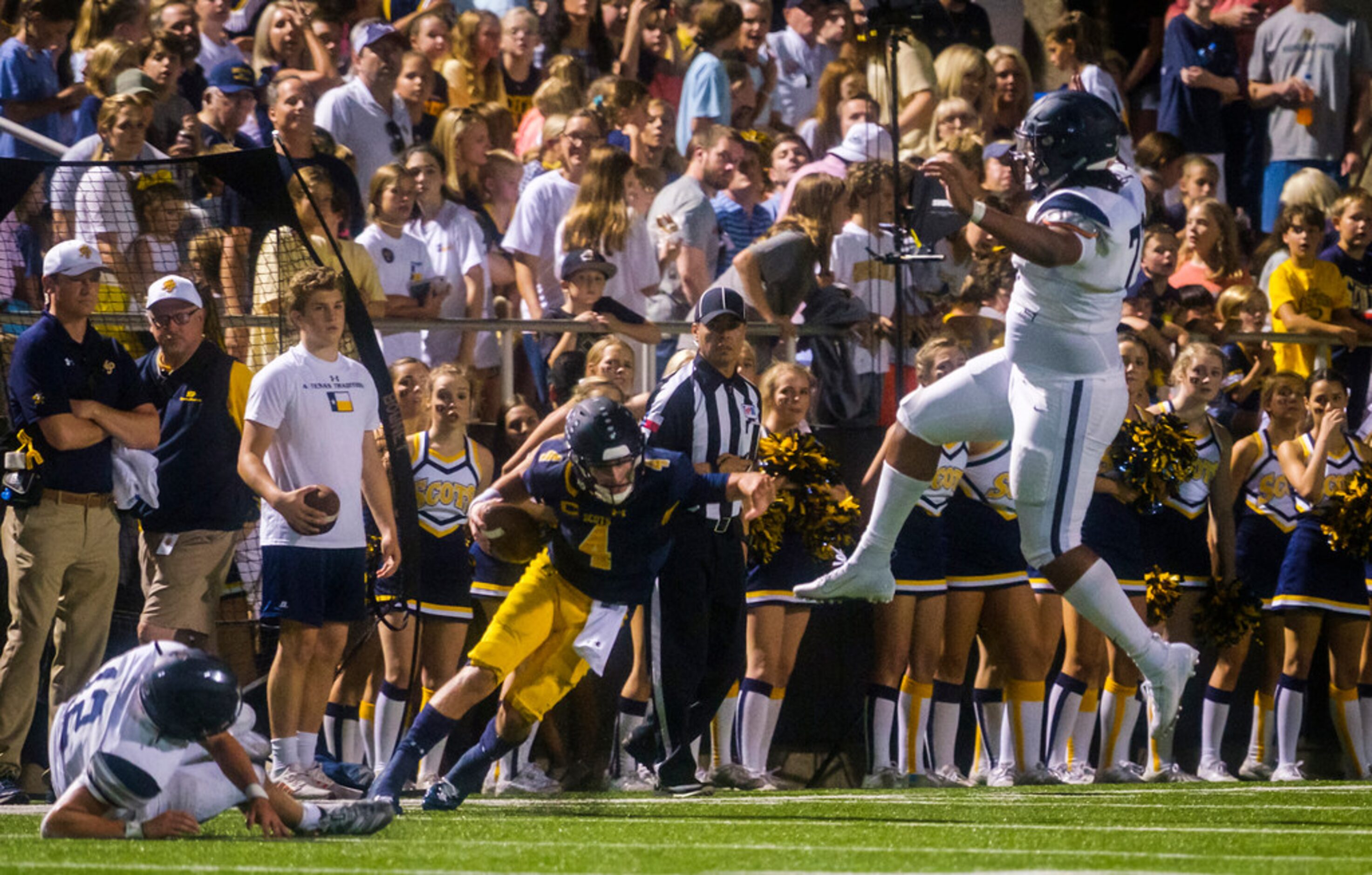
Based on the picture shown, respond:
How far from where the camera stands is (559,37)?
13.0 m

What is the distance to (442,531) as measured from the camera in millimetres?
9328

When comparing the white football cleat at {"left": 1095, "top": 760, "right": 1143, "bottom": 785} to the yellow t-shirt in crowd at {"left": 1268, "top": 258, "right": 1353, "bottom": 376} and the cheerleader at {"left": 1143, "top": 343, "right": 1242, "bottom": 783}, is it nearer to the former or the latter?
the cheerleader at {"left": 1143, "top": 343, "right": 1242, "bottom": 783}

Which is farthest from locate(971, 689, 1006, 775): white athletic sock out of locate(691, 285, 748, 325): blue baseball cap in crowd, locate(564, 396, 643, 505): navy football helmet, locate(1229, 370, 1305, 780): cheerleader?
locate(564, 396, 643, 505): navy football helmet

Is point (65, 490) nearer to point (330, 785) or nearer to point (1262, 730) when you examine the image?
point (330, 785)

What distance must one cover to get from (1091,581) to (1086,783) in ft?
10.0

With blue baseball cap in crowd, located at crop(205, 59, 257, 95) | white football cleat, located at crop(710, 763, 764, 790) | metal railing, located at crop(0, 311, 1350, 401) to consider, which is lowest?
white football cleat, located at crop(710, 763, 764, 790)

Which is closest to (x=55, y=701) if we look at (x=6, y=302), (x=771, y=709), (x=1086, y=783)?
(x=6, y=302)

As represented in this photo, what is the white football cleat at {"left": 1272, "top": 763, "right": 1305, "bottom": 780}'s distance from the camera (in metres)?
10.4

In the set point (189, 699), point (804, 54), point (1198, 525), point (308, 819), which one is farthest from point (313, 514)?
point (804, 54)

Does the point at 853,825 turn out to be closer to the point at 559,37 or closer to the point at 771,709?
the point at 771,709

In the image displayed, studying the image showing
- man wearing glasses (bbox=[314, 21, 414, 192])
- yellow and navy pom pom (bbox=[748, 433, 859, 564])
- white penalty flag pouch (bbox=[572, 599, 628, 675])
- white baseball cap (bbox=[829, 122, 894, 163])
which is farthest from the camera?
man wearing glasses (bbox=[314, 21, 414, 192])

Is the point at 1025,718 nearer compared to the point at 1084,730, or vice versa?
the point at 1025,718

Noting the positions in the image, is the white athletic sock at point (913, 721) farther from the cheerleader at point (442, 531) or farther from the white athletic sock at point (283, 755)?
the white athletic sock at point (283, 755)

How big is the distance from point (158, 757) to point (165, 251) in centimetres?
374
